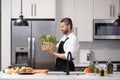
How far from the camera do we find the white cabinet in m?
5.55

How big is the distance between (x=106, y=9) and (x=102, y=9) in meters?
0.07

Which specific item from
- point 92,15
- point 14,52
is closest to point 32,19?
point 14,52

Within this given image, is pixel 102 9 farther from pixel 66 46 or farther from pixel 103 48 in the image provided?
pixel 66 46

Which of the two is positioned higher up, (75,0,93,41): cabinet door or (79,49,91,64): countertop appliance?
(75,0,93,41): cabinet door

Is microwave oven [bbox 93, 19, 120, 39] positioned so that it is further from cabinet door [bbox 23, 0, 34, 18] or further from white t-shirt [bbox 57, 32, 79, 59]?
white t-shirt [bbox 57, 32, 79, 59]

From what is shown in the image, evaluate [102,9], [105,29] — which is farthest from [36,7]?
[105,29]

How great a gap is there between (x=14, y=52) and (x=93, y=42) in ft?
5.34

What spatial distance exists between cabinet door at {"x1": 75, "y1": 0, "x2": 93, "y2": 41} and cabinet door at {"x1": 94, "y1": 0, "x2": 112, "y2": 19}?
93 mm

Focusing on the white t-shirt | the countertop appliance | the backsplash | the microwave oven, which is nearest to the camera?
the white t-shirt

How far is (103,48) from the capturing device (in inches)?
234

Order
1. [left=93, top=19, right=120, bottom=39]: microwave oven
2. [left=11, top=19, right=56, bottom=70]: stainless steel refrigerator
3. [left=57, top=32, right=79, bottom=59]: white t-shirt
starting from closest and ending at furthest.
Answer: [left=57, top=32, right=79, bottom=59]: white t-shirt < [left=11, top=19, right=56, bottom=70]: stainless steel refrigerator < [left=93, top=19, right=120, bottom=39]: microwave oven

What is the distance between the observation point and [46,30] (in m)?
5.27

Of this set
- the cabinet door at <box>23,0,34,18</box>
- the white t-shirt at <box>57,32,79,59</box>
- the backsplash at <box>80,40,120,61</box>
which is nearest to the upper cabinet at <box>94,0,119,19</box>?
the backsplash at <box>80,40,120,61</box>

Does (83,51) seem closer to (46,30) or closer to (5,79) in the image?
(46,30)
